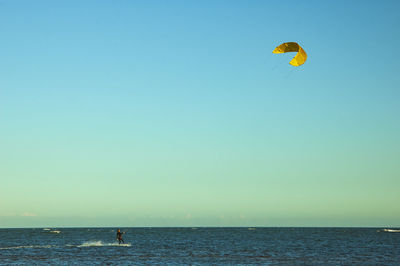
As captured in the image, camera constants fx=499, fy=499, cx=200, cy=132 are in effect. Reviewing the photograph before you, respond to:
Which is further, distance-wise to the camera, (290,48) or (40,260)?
(40,260)

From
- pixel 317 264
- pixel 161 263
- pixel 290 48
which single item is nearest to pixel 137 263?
pixel 161 263

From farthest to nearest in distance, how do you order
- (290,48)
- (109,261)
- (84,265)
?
(109,261) → (84,265) → (290,48)

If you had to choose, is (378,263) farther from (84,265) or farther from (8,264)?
(8,264)

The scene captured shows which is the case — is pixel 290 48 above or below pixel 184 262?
above

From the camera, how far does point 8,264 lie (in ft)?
128

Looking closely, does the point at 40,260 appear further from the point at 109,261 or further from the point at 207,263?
the point at 207,263

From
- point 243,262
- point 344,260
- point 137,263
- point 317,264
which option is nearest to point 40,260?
point 137,263

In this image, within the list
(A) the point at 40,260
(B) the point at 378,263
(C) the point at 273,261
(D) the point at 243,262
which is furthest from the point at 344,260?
(A) the point at 40,260

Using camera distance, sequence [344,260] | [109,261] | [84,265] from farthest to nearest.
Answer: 1. [344,260]
2. [109,261]
3. [84,265]

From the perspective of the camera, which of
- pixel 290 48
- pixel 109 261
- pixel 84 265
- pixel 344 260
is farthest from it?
pixel 344 260

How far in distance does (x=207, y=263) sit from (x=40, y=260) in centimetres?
1449

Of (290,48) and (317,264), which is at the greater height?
(290,48)

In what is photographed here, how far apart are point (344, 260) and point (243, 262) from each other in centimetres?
957

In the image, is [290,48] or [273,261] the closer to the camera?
[290,48]
